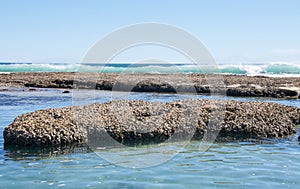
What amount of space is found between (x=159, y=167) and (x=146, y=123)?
357 centimetres

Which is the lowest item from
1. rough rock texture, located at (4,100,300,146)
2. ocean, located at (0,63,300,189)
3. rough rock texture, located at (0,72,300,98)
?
ocean, located at (0,63,300,189)

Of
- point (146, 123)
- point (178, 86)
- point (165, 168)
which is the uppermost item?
point (178, 86)

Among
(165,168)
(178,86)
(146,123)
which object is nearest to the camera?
(165,168)

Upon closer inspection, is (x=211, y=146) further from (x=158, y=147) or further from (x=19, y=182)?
(x=19, y=182)

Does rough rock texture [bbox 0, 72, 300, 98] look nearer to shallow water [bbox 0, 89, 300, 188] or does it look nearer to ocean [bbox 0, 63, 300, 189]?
ocean [bbox 0, 63, 300, 189]

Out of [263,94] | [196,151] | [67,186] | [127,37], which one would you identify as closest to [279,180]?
[196,151]

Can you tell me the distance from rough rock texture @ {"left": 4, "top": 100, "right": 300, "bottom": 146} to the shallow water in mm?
718

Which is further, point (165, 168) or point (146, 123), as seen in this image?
point (146, 123)

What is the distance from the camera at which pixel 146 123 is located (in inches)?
594

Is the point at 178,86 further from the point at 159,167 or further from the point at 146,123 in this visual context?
the point at 159,167

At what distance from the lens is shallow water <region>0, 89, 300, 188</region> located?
10.3 metres

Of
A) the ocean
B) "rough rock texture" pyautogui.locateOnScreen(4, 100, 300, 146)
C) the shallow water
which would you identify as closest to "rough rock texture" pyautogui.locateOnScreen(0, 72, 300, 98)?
"rough rock texture" pyautogui.locateOnScreen(4, 100, 300, 146)

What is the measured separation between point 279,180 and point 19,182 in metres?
6.32

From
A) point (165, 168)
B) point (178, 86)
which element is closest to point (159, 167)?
point (165, 168)
